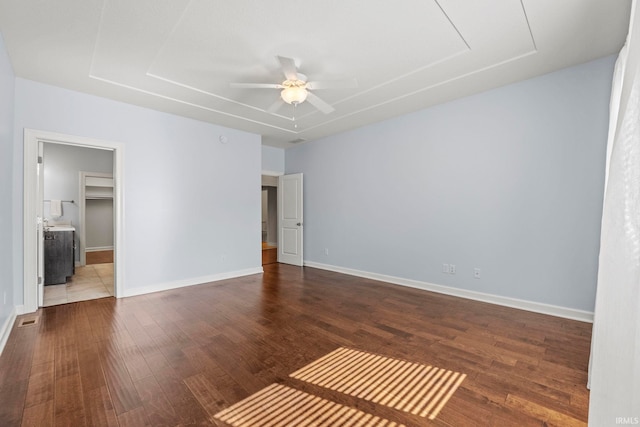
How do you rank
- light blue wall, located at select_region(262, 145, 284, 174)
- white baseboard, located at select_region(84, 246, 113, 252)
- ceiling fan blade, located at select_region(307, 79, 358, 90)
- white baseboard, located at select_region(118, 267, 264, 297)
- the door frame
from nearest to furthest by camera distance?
ceiling fan blade, located at select_region(307, 79, 358, 90) < the door frame < white baseboard, located at select_region(118, 267, 264, 297) < light blue wall, located at select_region(262, 145, 284, 174) < white baseboard, located at select_region(84, 246, 113, 252)

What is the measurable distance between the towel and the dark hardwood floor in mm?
3872

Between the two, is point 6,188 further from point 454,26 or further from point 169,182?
point 454,26

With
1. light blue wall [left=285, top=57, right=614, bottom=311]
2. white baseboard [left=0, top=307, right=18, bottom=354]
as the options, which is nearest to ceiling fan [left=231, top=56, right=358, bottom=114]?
light blue wall [left=285, top=57, right=614, bottom=311]

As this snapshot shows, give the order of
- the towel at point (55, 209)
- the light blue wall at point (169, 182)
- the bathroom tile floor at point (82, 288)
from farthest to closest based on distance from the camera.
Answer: the towel at point (55, 209) < the bathroom tile floor at point (82, 288) < the light blue wall at point (169, 182)

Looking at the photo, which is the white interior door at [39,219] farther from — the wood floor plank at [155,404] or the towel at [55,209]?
the towel at [55,209]

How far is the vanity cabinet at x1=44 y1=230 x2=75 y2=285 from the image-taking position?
15.3 ft

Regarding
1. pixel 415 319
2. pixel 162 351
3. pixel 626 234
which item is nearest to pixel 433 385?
pixel 415 319

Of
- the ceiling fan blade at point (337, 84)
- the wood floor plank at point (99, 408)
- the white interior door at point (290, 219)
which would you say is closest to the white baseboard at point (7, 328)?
the wood floor plank at point (99, 408)

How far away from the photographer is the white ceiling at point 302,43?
2217 mm

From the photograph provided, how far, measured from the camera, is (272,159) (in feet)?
21.9

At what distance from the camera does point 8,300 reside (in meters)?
2.88

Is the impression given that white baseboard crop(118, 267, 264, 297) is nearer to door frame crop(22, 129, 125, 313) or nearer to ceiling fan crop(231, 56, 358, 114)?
door frame crop(22, 129, 125, 313)

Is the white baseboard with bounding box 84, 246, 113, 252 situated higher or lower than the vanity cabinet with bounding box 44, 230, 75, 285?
lower

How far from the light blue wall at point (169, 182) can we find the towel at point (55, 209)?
3.77 meters
